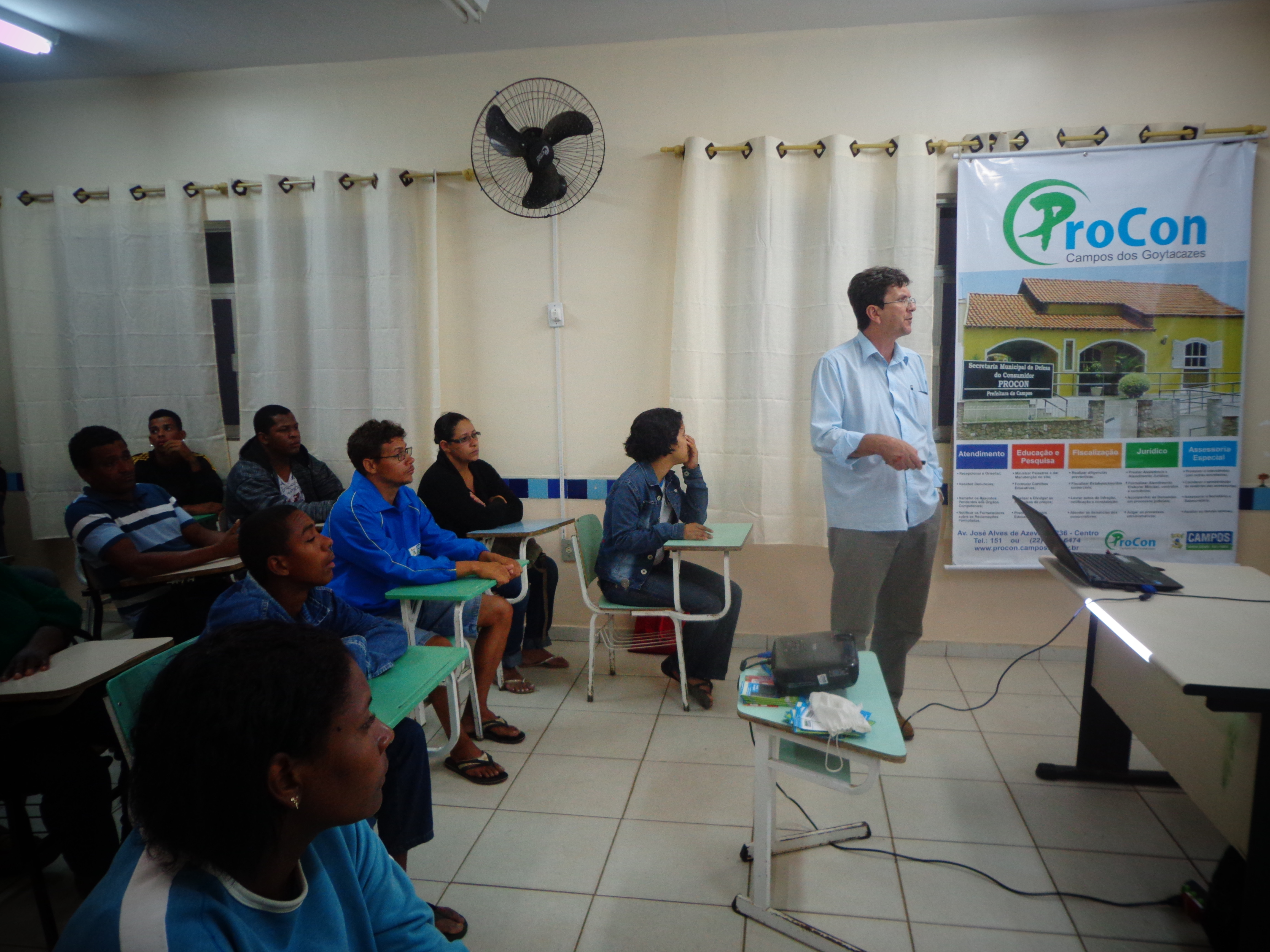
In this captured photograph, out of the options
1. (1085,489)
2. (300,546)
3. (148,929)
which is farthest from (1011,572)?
(148,929)

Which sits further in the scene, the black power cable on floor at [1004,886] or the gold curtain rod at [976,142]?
the gold curtain rod at [976,142]

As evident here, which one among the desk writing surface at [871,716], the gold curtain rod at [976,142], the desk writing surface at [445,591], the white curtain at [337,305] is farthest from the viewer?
the white curtain at [337,305]

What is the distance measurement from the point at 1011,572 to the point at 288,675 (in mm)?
3408

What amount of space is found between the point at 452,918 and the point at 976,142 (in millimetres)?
3434

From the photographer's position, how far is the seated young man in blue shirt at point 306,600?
1694mm

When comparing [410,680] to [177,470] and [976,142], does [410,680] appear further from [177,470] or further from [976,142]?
[976,142]

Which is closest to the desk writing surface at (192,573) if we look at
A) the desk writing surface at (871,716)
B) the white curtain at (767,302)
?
the desk writing surface at (871,716)

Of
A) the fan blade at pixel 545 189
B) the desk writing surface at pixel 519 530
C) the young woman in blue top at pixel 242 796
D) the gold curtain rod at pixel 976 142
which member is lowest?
the desk writing surface at pixel 519 530

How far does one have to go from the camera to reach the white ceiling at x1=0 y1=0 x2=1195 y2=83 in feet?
10.1

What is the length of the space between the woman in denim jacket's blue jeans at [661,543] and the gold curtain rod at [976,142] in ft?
4.16

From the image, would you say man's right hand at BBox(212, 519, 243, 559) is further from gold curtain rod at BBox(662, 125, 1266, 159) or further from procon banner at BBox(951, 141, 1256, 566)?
procon banner at BBox(951, 141, 1256, 566)

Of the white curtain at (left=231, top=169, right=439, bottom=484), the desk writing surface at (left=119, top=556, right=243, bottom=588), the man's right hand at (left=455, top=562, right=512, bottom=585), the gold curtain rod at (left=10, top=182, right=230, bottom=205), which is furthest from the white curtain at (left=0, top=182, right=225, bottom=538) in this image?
the man's right hand at (left=455, top=562, right=512, bottom=585)

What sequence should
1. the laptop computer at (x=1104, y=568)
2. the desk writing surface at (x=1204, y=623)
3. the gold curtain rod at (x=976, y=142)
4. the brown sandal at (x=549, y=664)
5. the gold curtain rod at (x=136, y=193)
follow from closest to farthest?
1. the desk writing surface at (x=1204, y=623)
2. the laptop computer at (x=1104, y=568)
3. the gold curtain rod at (x=976, y=142)
4. the brown sandal at (x=549, y=664)
5. the gold curtain rod at (x=136, y=193)

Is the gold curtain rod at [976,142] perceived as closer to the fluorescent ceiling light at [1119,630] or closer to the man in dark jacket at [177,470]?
the fluorescent ceiling light at [1119,630]
